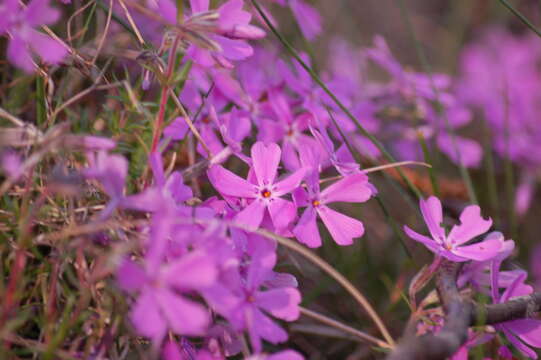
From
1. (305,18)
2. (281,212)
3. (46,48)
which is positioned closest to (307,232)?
(281,212)

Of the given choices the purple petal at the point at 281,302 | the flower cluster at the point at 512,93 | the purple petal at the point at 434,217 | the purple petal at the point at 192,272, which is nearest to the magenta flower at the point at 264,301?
the purple petal at the point at 281,302

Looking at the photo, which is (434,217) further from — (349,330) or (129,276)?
(129,276)

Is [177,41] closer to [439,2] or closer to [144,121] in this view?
[144,121]

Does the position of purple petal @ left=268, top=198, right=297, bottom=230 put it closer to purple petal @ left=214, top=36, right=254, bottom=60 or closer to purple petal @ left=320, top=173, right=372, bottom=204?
purple petal @ left=320, top=173, right=372, bottom=204

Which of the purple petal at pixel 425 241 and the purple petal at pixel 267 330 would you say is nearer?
the purple petal at pixel 267 330

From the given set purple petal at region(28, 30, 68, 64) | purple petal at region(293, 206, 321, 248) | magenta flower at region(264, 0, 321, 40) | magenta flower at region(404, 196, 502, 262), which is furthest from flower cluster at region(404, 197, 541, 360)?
magenta flower at region(264, 0, 321, 40)

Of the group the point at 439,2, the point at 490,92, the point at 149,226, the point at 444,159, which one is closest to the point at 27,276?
the point at 149,226

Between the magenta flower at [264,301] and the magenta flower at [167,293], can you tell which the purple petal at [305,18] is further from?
the magenta flower at [167,293]
